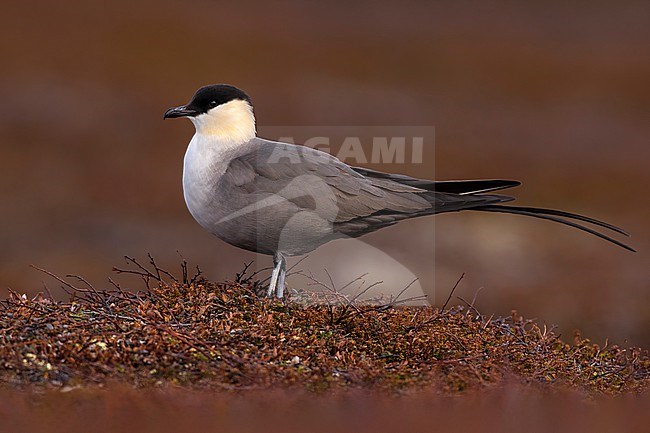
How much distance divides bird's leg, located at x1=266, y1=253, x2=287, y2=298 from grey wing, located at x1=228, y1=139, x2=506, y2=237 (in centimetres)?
31

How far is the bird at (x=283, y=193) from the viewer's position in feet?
16.5

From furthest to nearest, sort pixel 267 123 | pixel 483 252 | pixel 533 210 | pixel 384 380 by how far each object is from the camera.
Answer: pixel 267 123
pixel 483 252
pixel 533 210
pixel 384 380

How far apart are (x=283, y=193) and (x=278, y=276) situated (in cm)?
51

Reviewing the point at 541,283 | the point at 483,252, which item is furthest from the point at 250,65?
the point at 541,283

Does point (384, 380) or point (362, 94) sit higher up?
point (362, 94)

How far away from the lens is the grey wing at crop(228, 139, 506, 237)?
16.7ft

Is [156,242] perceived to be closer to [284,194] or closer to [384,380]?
[284,194]

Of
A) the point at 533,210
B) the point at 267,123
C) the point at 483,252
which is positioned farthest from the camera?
the point at 267,123

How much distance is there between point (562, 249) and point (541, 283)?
4.73 ft

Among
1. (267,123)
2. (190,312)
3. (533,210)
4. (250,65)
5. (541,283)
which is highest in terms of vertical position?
(250,65)

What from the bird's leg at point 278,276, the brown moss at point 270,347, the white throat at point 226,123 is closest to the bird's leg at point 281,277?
the bird's leg at point 278,276

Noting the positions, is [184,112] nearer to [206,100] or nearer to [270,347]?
[206,100]

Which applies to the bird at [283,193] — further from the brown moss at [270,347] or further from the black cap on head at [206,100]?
the brown moss at [270,347]

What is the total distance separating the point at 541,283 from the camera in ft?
40.3
